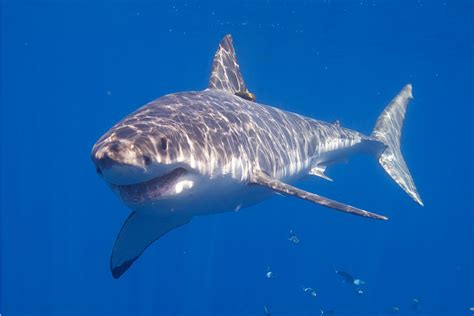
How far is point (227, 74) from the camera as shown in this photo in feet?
29.6

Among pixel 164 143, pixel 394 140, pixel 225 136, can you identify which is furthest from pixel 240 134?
pixel 394 140

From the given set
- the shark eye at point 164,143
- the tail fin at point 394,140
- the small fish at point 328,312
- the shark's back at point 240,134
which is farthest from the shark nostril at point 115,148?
the small fish at point 328,312

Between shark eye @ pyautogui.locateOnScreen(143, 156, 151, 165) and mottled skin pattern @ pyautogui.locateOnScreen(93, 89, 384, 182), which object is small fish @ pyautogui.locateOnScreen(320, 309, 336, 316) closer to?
mottled skin pattern @ pyautogui.locateOnScreen(93, 89, 384, 182)

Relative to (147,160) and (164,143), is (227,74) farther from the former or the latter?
(147,160)

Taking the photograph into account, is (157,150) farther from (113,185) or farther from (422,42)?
(422,42)

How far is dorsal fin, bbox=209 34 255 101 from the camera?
8.84 metres

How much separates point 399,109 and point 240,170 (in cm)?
859

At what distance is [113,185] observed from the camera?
4301 millimetres

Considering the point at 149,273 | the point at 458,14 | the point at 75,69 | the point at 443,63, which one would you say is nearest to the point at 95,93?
the point at 75,69

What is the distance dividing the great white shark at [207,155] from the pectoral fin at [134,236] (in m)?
0.02

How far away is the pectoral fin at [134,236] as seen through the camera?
6.64 meters

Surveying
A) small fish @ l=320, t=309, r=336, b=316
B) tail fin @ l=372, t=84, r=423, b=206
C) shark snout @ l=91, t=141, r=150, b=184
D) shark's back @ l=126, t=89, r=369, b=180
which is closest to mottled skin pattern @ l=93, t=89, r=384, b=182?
shark's back @ l=126, t=89, r=369, b=180

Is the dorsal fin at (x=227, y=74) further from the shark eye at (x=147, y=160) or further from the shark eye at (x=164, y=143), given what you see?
the shark eye at (x=147, y=160)

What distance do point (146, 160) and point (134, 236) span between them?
3384 millimetres
